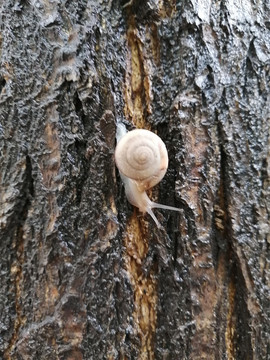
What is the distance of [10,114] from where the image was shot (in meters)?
1.28

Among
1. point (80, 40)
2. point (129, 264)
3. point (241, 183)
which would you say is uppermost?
point (80, 40)

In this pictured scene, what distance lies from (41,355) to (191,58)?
106 centimetres

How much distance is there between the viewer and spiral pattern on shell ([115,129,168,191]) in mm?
1248

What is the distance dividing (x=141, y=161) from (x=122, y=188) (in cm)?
11

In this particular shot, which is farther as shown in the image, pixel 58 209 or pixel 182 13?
pixel 182 13

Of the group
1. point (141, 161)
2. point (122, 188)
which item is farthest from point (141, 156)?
point (122, 188)

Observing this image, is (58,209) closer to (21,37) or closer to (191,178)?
(191,178)

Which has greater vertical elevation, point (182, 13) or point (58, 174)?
point (182, 13)

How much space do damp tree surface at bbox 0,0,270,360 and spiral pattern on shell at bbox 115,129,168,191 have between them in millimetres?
57

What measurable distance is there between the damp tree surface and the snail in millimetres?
42

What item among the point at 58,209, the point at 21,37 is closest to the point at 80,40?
the point at 21,37

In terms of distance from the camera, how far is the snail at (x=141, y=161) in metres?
1.25

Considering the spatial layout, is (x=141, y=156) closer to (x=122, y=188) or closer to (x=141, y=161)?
(x=141, y=161)

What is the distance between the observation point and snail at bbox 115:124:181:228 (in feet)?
4.10
